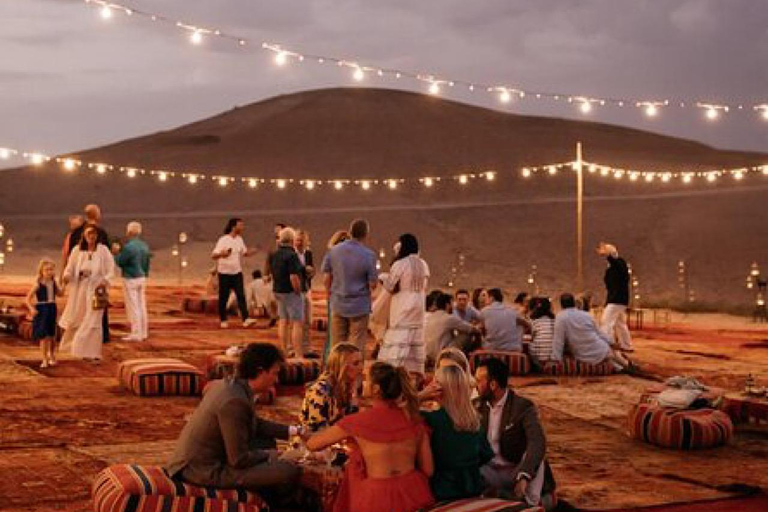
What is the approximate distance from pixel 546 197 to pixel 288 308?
48.3m

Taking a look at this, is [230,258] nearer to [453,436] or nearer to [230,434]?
[230,434]

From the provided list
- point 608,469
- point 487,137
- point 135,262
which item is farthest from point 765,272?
point 487,137

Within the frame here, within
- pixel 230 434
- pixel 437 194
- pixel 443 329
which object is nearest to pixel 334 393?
pixel 230 434

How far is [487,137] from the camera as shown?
81375 millimetres

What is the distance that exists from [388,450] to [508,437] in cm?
124

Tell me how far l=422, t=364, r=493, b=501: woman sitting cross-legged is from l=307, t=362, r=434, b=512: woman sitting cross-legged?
0.16 meters

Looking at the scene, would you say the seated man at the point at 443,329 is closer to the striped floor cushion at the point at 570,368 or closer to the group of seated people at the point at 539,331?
the group of seated people at the point at 539,331

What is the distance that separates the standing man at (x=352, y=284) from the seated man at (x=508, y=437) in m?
4.64

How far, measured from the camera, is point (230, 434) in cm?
615

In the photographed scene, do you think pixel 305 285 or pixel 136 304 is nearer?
pixel 305 285

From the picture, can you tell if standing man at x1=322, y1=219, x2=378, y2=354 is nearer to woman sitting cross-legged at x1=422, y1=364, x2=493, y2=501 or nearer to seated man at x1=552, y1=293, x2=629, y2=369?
seated man at x1=552, y1=293, x2=629, y2=369

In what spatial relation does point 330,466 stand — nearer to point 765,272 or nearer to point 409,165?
point 765,272

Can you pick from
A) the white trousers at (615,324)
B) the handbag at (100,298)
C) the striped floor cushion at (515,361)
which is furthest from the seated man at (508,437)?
the white trousers at (615,324)

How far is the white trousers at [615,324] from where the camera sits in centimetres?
1547
